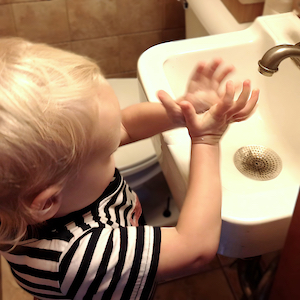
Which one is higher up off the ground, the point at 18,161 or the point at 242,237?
the point at 18,161

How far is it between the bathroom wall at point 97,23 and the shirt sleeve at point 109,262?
96 centimetres

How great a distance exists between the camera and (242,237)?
0.49 m

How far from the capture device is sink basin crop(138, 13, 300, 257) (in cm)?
59

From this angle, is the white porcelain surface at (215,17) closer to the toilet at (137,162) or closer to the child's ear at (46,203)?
the toilet at (137,162)

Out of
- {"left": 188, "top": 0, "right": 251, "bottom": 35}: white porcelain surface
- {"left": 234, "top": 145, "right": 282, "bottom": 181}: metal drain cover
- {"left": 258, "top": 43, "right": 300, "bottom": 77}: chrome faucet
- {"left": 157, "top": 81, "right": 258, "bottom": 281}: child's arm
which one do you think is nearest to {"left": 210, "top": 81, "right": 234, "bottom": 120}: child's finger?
{"left": 157, "top": 81, "right": 258, "bottom": 281}: child's arm

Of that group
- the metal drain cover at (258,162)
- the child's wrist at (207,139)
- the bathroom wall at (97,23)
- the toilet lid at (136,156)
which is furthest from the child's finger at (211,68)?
the bathroom wall at (97,23)

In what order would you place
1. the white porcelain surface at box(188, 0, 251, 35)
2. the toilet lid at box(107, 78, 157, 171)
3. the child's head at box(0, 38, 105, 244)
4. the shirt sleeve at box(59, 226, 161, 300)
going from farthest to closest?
the toilet lid at box(107, 78, 157, 171)
the white porcelain surface at box(188, 0, 251, 35)
the shirt sleeve at box(59, 226, 161, 300)
the child's head at box(0, 38, 105, 244)

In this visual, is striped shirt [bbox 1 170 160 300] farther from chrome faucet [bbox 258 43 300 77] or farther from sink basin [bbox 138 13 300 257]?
chrome faucet [bbox 258 43 300 77]

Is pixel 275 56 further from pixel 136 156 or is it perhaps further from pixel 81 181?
pixel 136 156

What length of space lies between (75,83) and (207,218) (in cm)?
24

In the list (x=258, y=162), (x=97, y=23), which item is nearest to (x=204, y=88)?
(x=258, y=162)

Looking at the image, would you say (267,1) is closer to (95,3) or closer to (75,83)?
(75,83)

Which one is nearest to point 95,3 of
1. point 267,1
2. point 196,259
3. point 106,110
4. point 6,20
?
point 6,20

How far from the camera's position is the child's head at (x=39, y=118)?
0.37 metres
